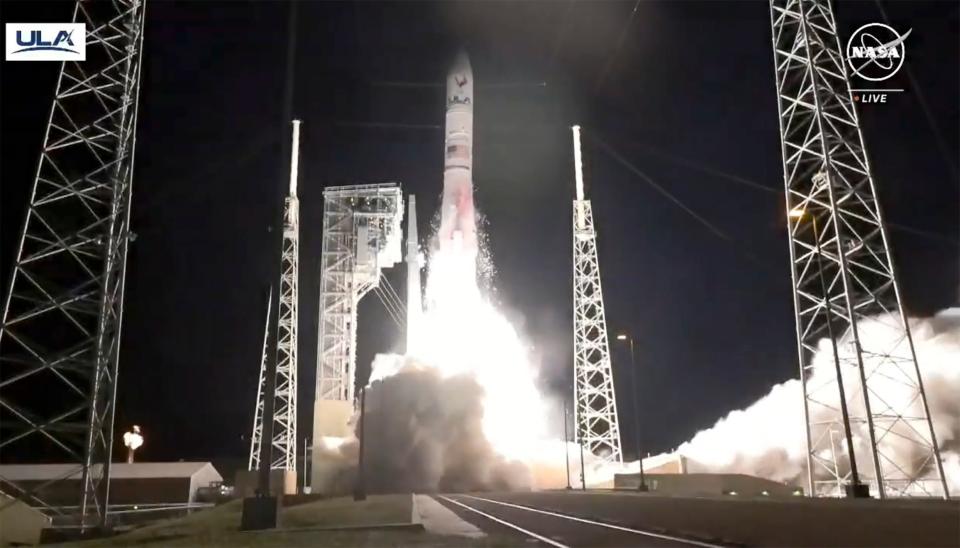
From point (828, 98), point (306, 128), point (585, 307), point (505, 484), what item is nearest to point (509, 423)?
point (505, 484)

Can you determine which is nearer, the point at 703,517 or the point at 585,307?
the point at 703,517

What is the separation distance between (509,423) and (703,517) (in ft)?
123

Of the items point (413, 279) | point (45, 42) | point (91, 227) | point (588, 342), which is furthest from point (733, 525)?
point (413, 279)

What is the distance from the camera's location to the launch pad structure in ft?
169

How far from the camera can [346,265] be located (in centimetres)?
5284

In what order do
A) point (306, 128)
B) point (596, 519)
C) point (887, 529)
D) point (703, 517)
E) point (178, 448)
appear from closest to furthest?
point (887, 529) → point (703, 517) → point (596, 519) → point (306, 128) → point (178, 448)

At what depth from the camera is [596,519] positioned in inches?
667

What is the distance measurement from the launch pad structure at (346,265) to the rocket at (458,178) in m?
6.19

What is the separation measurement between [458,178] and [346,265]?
1132cm

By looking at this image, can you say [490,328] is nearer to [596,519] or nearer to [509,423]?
[509,423]

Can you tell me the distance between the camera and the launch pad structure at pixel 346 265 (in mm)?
51438

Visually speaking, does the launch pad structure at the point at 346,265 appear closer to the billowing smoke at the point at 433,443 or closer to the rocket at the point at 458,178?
the billowing smoke at the point at 433,443

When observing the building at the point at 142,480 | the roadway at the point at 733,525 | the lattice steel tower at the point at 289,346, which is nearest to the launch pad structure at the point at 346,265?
the lattice steel tower at the point at 289,346

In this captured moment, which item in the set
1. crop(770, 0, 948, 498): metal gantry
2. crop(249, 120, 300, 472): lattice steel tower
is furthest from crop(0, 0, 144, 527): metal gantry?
crop(770, 0, 948, 498): metal gantry
